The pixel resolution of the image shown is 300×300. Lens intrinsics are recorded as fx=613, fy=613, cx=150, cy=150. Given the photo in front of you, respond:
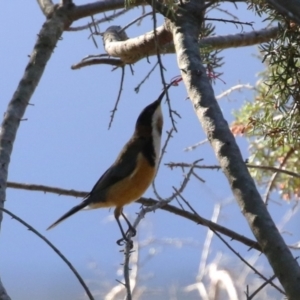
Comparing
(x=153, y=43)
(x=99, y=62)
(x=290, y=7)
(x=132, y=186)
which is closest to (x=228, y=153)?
(x=290, y=7)

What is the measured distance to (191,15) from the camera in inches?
39.3

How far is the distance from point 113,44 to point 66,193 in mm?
380

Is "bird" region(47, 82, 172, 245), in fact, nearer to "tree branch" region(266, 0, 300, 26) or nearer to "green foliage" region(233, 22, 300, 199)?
"green foliage" region(233, 22, 300, 199)

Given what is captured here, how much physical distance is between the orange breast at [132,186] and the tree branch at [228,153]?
2.58 ft

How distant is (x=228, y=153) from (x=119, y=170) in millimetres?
1090

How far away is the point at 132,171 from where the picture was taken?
1.76 metres

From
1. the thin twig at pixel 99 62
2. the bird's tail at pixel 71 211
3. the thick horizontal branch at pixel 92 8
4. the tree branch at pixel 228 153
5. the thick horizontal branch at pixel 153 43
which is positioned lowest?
the tree branch at pixel 228 153

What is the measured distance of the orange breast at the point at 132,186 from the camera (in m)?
1.72

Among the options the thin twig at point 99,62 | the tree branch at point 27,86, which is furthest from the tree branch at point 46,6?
the thin twig at point 99,62

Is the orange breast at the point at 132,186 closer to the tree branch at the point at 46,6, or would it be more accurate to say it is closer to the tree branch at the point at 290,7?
the tree branch at the point at 46,6

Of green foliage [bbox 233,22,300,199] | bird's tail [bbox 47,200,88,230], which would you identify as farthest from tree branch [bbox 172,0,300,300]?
bird's tail [bbox 47,200,88,230]

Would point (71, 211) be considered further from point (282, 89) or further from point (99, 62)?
point (282, 89)

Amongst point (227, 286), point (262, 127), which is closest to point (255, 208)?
point (262, 127)

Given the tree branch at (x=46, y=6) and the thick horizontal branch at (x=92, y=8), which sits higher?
the tree branch at (x=46, y=6)
